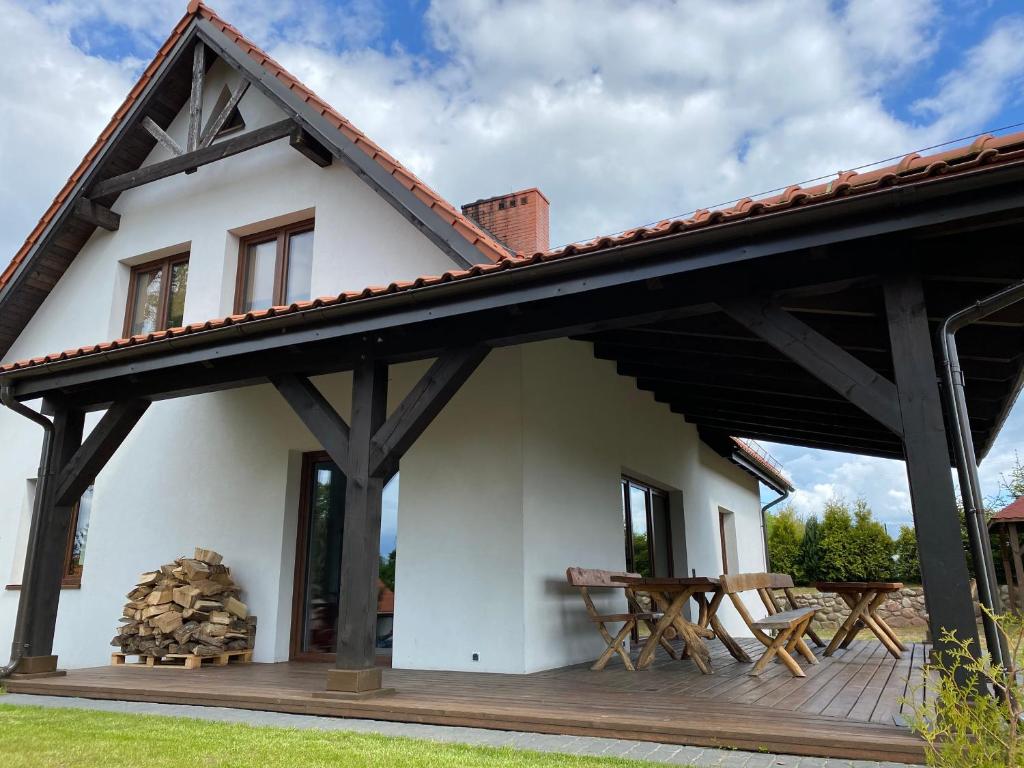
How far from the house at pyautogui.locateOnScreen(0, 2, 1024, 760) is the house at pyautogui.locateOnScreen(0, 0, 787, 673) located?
0.03 meters

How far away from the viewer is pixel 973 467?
137 inches

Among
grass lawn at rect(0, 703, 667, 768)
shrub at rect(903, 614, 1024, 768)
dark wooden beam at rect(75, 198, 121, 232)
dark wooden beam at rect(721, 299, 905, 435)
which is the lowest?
grass lawn at rect(0, 703, 667, 768)

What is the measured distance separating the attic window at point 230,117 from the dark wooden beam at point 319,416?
5094 mm

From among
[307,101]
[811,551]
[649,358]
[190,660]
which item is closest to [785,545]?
[811,551]

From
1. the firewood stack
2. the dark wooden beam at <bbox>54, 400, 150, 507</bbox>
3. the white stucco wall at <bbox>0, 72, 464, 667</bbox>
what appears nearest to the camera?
the dark wooden beam at <bbox>54, 400, 150, 507</bbox>

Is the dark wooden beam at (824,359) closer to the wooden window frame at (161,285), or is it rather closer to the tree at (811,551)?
the wooden window frame at (161,285)

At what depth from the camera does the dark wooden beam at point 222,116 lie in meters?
8.69

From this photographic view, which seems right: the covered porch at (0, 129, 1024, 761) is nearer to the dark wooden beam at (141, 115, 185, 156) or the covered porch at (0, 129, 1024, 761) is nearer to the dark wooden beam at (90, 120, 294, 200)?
the dark wooden beam at (90, 120, 294, 200)

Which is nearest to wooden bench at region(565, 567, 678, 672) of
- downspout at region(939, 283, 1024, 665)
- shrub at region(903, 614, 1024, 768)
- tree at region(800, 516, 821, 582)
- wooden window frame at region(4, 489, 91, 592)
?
downspout at region(939, 283, 1024, 665)

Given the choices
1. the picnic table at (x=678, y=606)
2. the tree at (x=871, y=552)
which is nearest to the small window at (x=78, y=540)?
the picnic table at (x=678, y=606)

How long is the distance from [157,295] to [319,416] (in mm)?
5562

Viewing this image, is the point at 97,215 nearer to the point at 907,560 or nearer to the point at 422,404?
the point at 422,404

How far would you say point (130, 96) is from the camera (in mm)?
9367

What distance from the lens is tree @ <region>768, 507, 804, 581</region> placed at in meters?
17.3
